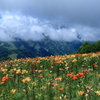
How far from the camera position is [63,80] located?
292 inches

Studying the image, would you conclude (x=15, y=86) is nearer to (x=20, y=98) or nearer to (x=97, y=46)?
(x=20, y=98)

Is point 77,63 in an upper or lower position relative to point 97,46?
lower

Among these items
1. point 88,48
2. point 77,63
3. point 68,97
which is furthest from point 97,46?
point 68,97

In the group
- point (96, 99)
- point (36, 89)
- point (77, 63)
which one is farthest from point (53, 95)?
point (77, 63)

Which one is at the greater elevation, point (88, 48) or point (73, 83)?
point (88, 48)

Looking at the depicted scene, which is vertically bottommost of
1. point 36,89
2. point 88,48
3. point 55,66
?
point 36,89

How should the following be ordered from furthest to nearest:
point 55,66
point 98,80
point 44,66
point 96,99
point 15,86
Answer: point 44,66 → point 55,66 → point 15,86 → point 98,80 → point 96,99

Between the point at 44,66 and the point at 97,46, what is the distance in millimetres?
75677

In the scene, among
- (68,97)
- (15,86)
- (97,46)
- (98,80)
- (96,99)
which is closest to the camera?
(96,99)

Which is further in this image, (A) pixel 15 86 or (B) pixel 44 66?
(B) pixel 44 66

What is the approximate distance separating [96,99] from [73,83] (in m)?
1.79

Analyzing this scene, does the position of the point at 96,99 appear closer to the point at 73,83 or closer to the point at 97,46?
the point at 73,83

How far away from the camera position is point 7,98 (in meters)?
5.52

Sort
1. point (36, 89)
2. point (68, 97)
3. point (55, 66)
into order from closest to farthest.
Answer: point (68, 97), point (36, 89), point (55, 66)
